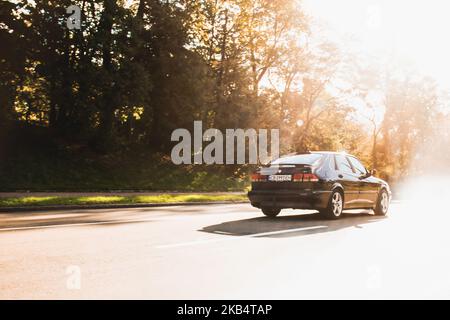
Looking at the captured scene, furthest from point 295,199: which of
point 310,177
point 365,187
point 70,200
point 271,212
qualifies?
point 70,200

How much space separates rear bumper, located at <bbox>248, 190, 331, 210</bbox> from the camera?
10.9 m

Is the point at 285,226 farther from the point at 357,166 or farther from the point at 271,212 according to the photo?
the point at 357,166

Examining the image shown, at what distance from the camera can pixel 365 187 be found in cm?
1274

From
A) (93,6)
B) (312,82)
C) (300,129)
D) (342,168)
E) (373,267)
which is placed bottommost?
(373,267)

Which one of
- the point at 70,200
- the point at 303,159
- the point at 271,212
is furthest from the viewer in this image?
the point at 70,200

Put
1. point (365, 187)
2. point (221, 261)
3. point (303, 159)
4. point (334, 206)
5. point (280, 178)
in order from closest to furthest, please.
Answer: point (221, 261), point (280, 178), point (334, 206), point (303, 159), point (365, 187)

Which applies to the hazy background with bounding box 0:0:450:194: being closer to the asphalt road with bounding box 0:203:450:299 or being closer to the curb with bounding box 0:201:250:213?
the curb with bounding box 0:201:250:213

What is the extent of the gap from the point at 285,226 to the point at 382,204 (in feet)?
15.1

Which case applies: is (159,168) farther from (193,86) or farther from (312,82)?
(312,82)

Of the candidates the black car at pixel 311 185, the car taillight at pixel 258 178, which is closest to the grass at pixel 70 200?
the car taillight at pixel 258 178

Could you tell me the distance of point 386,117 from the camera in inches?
2035

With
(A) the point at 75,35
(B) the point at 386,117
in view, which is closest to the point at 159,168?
(A) the point at 75,35

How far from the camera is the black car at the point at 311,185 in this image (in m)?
11.0
